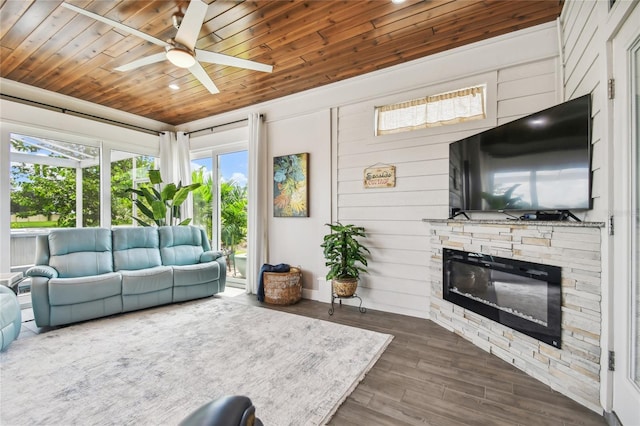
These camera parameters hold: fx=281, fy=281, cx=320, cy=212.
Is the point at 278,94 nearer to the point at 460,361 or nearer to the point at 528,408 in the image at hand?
the point at 460,361

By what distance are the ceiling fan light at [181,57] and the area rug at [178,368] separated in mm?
2505

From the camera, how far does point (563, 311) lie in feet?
6.23

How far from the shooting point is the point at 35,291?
2.88 meters

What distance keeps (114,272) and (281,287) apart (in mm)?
2116

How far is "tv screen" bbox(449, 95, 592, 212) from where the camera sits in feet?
6.34

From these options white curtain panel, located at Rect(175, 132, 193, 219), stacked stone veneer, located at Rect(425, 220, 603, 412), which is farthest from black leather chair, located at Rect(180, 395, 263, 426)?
white curtain panel, located at Rect(175, 132, 193, 219)

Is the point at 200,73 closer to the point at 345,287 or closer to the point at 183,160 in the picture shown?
the point at 345,287

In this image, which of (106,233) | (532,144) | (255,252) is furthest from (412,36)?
(106,233)

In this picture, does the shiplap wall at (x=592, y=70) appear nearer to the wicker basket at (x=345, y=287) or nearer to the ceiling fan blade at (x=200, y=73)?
the wicker basket at (x=345, y=287)

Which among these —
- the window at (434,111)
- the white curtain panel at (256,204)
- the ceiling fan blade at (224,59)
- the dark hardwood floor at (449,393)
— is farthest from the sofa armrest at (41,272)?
the window at (434,111)

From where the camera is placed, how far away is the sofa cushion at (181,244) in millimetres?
4211

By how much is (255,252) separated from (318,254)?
3.38ft

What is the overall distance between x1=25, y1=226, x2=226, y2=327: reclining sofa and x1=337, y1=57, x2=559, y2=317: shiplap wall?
2274 mm

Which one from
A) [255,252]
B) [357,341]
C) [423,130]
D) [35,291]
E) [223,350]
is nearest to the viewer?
[223,350]
